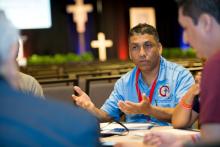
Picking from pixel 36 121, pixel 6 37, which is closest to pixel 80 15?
pixel 6 37

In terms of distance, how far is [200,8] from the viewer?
1675mm

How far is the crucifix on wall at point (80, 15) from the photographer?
1634 cm

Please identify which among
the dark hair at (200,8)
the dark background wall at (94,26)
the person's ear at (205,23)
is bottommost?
the dark background wall at (94,26)

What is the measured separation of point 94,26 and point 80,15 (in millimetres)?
1708

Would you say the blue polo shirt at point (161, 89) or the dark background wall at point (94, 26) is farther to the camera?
the dark background wall at point (94, 26)

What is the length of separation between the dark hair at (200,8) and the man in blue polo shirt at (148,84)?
3.85 feet

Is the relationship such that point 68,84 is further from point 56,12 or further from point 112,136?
point 56,12

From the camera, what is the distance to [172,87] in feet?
9.98

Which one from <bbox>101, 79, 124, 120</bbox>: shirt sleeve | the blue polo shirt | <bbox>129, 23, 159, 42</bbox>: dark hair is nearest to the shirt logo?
the blue polo shirt

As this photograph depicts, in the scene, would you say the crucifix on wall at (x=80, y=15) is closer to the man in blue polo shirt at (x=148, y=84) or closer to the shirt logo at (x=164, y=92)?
the man in blue polo shirt at (x=148, y=84)

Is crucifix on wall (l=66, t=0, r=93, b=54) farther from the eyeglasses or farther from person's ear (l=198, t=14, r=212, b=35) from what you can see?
person's ear (l=198, t=14, r=212, b=35)

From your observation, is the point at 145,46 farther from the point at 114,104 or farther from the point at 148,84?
the point at 114,104

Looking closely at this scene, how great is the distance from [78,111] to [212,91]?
1.69 ft

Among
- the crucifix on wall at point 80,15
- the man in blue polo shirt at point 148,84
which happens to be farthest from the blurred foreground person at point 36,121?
the crucifix on wall at point 80,15
